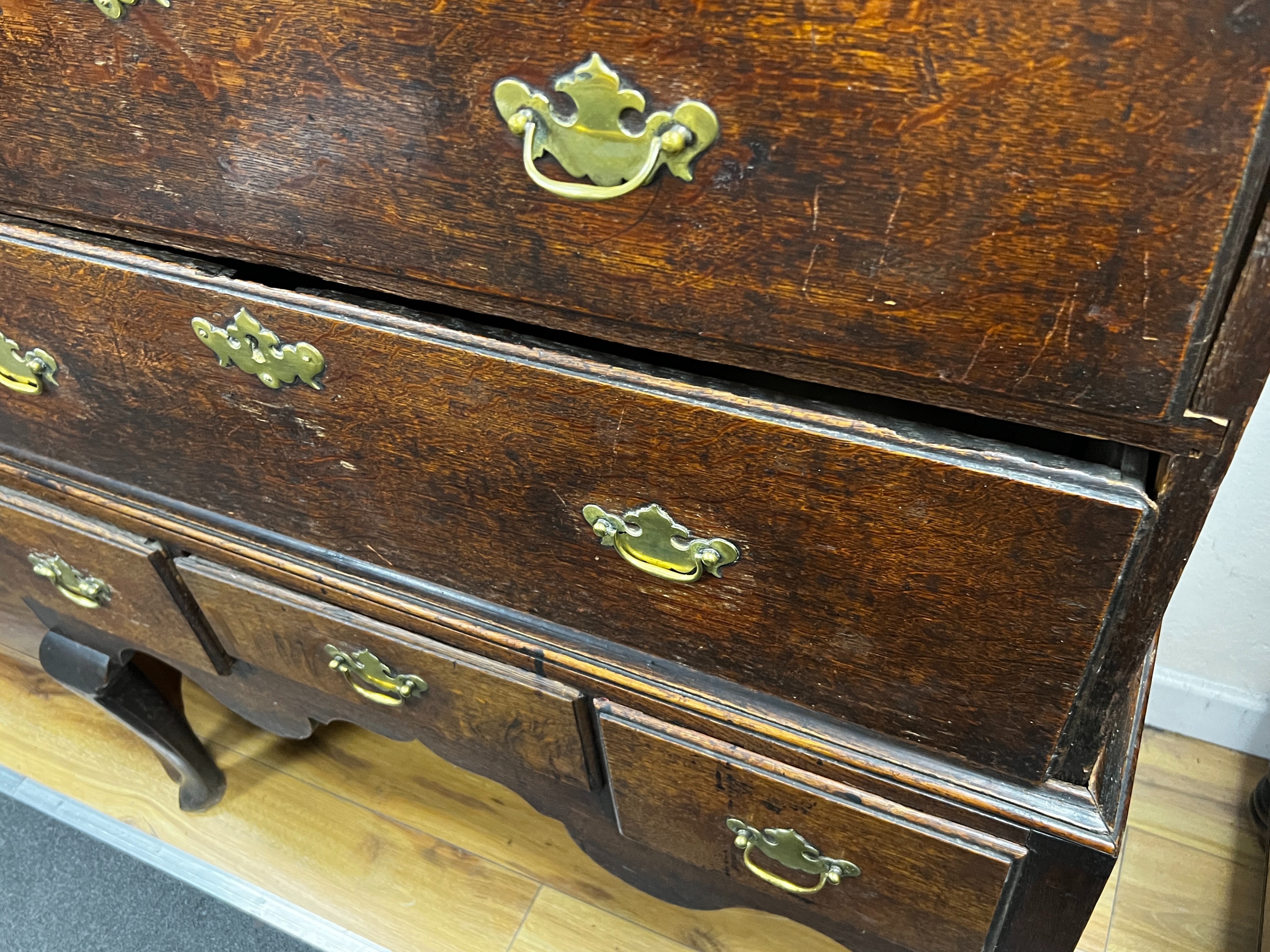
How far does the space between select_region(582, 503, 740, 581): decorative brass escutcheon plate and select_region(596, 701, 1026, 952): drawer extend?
0.48 feet

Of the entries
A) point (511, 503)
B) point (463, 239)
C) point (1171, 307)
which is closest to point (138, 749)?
point (511, 503)

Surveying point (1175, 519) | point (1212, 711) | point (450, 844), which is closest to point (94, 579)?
point (450, 844)

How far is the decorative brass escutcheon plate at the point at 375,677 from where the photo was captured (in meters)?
0.72

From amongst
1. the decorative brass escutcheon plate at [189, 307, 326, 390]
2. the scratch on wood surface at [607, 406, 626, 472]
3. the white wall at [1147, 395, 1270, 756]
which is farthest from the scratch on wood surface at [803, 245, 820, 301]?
the white wall at [1147, 395, 1270, 756]

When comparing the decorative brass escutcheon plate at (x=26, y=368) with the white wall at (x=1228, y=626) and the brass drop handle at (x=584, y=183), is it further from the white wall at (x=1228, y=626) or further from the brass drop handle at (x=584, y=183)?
the white wall at (x=1228, y=626)

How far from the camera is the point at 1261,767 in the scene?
1.06 metres

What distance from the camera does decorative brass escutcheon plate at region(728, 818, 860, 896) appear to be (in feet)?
2.04

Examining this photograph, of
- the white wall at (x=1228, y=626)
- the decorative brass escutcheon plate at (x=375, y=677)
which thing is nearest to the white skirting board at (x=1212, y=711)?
the white wall at (x=1228, y=626)

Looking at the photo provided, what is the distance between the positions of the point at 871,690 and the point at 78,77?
55 cm

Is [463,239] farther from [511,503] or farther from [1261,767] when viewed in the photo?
[1261,767]

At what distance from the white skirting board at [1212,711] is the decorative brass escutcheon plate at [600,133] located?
0.93 metres

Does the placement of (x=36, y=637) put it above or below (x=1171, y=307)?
below

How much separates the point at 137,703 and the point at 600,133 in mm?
881

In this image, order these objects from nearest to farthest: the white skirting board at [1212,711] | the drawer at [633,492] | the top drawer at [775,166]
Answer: the top drawer at [775,166] → the drawer at [633,492] → the white skirting board at [1212,711]
